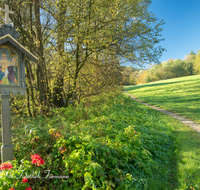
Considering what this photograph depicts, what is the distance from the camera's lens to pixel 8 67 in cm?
311

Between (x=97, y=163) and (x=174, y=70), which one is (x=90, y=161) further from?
(x=174, y=70)

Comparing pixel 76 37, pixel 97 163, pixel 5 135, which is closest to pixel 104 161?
pixel 97 163

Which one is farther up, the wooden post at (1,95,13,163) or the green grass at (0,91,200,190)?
the wooden post at (1,95,13,163)

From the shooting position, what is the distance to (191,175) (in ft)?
10.8

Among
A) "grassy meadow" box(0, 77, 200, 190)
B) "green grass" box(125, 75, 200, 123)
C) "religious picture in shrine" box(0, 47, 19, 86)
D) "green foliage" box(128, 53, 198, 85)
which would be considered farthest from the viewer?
"green foliage" box(128, 53, 198, 85)

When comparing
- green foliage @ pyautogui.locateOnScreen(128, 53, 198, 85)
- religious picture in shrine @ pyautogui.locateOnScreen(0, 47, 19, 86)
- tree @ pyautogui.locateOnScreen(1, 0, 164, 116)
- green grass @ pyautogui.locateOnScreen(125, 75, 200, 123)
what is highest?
green foliage @ pyautogui.locateOnScreen(128, 53, 198, 85)

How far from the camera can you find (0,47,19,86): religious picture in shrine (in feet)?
9.95

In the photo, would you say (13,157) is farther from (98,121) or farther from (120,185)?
(98,121)

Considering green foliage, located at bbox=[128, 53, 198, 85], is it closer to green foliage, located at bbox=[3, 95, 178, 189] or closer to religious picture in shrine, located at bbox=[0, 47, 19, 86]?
green foliage, located at bbox=[3, 95, 178, 189]

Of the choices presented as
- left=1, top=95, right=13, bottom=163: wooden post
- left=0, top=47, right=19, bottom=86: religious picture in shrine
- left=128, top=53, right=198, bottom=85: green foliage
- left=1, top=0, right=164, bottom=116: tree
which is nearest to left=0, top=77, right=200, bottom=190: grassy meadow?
left=1, top=95, right=13, bottom=163: wooden post

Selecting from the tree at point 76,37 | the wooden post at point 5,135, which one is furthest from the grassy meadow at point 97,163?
the tree at point 76,37

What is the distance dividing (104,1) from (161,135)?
629 cm

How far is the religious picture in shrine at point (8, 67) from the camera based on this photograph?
Answer: 3.03 meters

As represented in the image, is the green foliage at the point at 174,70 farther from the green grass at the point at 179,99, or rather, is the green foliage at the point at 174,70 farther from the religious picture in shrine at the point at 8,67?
the religious picture in shrine at the point at 8,67
